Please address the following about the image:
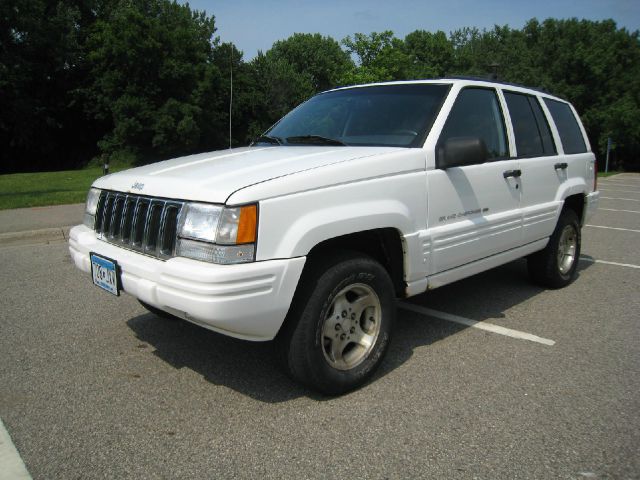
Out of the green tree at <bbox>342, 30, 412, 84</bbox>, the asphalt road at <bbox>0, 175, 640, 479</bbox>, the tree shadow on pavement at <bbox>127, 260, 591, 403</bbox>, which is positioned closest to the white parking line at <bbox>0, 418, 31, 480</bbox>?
the asphalt road at <bbox>0, 175, 640, 479</bbox>

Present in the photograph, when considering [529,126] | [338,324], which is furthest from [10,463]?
[529,126]

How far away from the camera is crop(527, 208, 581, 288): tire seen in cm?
494

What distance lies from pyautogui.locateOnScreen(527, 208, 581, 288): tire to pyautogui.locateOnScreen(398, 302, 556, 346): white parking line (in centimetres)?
121

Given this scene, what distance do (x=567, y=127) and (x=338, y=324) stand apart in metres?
3.59

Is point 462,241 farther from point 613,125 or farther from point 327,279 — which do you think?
point 613,125

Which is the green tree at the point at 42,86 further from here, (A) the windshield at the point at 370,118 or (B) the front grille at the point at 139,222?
(B) the front grille at the point at 139,222

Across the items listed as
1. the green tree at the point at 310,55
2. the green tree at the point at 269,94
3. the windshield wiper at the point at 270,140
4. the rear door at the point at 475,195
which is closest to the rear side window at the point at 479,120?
the rear door at the point at 475,195

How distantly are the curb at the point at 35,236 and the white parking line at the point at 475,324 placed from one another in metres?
5.42

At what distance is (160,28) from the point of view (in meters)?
37.4

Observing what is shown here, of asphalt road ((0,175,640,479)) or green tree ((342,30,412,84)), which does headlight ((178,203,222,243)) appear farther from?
green tree ((342,30,412,84))

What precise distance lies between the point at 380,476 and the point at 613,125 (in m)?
43.6

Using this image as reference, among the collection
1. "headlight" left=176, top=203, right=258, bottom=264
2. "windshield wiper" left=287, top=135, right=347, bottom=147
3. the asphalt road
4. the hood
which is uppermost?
"windshield wiper" left=287, top=135, right=347, bottom=147

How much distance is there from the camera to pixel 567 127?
5.20 m

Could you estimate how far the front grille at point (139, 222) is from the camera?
279 centimetres
